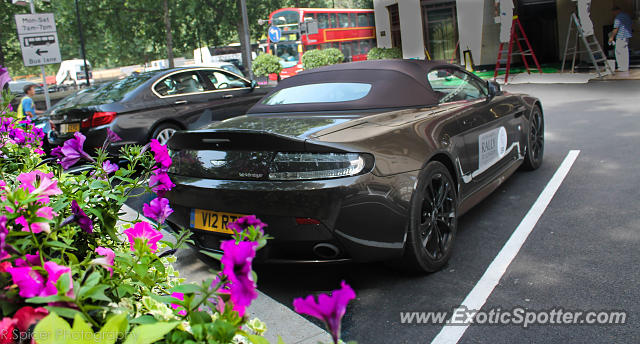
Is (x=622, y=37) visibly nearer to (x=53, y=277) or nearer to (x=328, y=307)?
(x=328, y=307)

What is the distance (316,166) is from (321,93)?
1.46 meters

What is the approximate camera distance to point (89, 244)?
74.3 inches

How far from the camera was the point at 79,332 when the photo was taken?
41.9 inches

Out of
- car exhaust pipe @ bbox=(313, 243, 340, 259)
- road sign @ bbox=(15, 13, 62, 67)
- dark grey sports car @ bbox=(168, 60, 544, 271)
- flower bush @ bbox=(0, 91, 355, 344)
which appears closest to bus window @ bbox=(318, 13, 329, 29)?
road sign @ bbox=(15, 13, 62, 67)

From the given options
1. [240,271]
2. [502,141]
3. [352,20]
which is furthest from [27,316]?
[352,20]

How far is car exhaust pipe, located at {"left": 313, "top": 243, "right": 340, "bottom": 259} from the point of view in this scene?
129 inches

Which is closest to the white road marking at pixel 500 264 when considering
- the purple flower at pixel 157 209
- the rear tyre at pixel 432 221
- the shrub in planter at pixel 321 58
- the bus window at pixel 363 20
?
the rear tyre at pixel 432 221

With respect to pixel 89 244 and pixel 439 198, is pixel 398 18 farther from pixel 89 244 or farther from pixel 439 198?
pixel 89 244

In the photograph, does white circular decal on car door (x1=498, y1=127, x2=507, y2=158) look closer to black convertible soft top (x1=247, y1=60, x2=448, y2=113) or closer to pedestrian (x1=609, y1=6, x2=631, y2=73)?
black convertible soft top (x1=247, y1=60, x2=448, y2=113)

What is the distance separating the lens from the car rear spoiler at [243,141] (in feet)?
10.9

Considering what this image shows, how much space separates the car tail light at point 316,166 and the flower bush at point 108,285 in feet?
4.70

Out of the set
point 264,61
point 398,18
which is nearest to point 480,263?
point 398,18

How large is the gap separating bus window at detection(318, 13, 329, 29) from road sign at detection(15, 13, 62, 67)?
1532 centimetres

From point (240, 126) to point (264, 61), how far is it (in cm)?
2422
